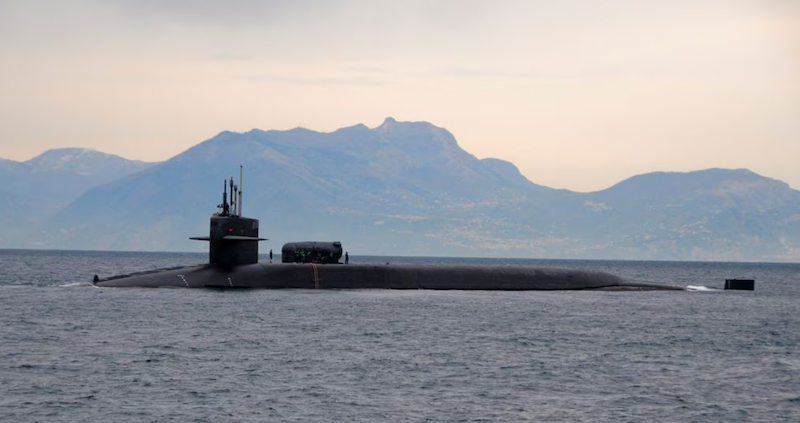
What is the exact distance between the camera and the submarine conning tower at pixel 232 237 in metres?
72.9

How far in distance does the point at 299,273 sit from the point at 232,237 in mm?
7835

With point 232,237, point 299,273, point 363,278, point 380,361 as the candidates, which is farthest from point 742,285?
point 380,361

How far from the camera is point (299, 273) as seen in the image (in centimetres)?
7800

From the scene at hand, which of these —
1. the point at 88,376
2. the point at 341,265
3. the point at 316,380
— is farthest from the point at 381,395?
the point at 341,265

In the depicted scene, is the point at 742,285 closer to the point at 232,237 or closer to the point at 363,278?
the point at 363,278

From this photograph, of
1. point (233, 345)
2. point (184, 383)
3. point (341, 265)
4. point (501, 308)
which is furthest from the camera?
A: point (341, 265)

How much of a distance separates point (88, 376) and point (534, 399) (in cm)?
1673

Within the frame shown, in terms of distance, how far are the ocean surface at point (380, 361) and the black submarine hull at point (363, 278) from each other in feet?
5.87

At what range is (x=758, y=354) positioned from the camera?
5119 cm

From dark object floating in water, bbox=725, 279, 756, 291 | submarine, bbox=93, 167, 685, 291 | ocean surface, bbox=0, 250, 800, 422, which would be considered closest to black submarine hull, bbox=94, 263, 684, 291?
submarine, bbox=93, 167, 685, 291

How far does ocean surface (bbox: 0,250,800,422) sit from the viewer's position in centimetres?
3506

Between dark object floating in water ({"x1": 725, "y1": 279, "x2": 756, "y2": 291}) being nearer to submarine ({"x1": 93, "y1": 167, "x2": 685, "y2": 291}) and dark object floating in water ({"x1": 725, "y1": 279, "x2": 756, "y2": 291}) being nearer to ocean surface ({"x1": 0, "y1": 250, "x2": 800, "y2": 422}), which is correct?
submarine ({"x1": 93, "y1": 167, "x2": 685, "y2": 291})

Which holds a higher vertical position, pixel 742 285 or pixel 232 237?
pixel 232 237

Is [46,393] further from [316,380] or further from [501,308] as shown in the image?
[501,308]
